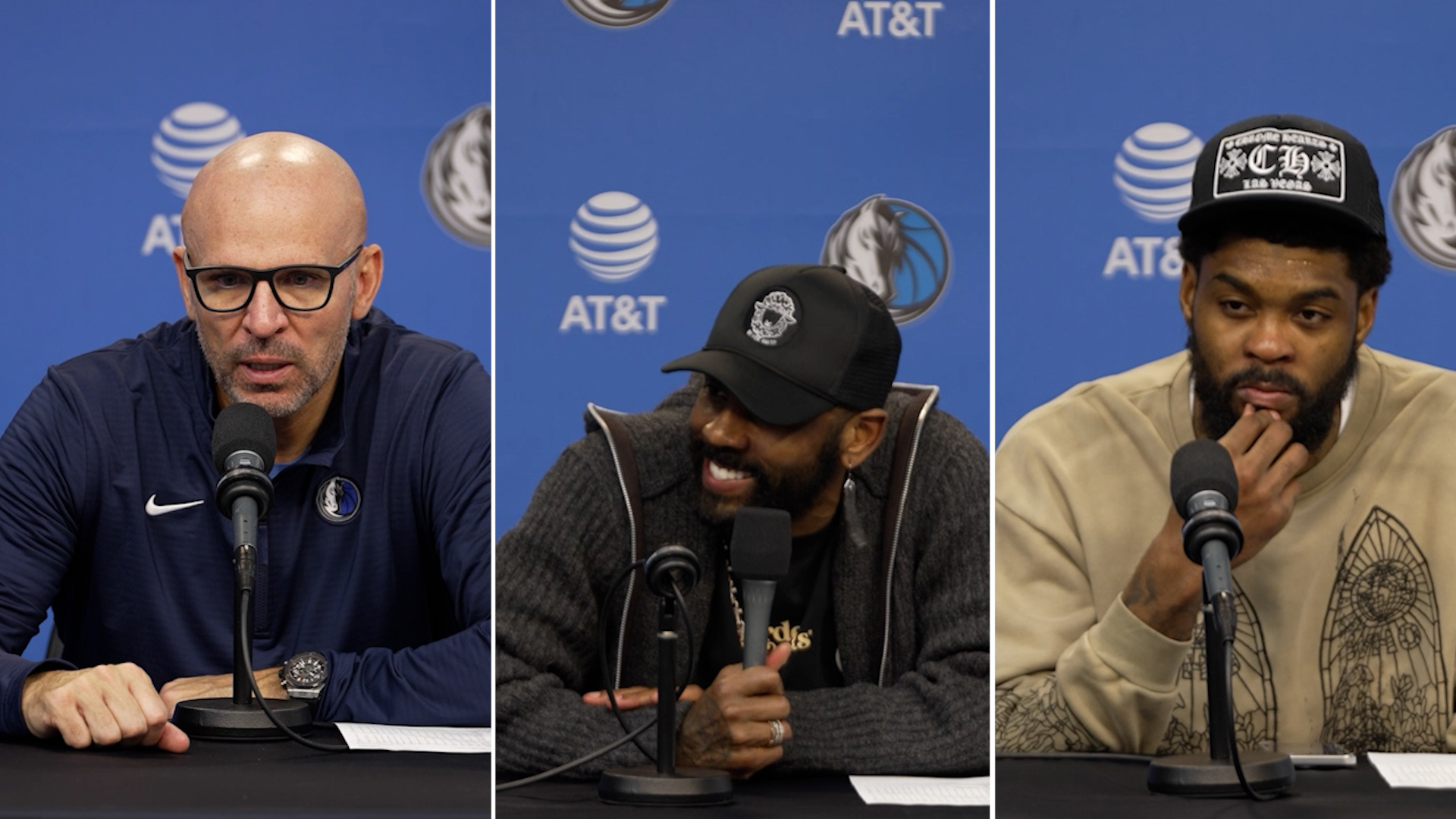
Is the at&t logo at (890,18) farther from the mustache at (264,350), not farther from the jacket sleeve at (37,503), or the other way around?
the jacket sleeve at (37,503)

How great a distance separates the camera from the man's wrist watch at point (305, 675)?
2461mm

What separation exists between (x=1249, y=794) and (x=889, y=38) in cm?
143

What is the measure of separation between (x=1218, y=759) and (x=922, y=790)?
1.31ft

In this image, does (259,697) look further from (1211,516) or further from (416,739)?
(1211,516)

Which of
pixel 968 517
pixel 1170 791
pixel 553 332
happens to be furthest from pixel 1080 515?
pixel 553 332

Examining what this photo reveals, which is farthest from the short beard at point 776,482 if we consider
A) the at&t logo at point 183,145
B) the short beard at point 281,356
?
the at&t logo at point 183,145

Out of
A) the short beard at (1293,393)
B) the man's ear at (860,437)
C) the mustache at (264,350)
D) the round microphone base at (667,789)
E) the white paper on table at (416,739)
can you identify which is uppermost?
the mustache at (264,350)

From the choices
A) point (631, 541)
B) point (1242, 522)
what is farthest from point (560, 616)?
point (1242, 522)

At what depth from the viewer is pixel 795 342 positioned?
2.48 metres

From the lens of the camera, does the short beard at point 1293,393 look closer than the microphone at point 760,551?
No

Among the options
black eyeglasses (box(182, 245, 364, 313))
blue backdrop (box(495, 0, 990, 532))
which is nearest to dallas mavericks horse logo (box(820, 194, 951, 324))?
blue backdrop (box(495, 0, 990, 532))

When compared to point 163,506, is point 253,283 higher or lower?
higher

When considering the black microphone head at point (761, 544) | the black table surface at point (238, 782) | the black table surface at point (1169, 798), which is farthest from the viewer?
the black microphone head at point (761, 544)

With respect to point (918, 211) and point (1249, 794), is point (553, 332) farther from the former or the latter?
point (1249, 794)
